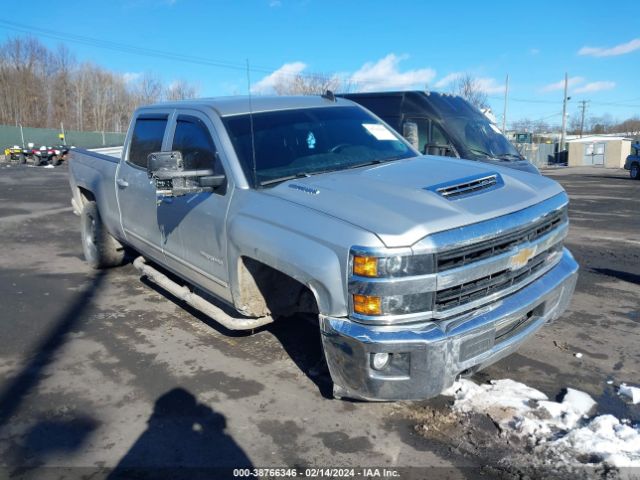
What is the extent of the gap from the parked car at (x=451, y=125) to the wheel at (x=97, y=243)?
14.4 feet

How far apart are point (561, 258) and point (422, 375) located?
176 centimetres

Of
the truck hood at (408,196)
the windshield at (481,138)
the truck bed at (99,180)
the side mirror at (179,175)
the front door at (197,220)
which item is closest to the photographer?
the truck hood at (408,196)

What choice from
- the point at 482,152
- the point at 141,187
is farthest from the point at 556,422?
the point at 482,152

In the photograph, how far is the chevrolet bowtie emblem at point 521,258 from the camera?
3.20m

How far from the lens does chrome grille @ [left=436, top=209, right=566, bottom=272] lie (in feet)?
9.45

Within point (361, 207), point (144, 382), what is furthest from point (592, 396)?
point (144, 382)

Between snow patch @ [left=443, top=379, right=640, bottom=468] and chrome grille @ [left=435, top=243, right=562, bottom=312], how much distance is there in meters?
0.76

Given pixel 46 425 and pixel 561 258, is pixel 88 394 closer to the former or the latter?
pixel 46 425

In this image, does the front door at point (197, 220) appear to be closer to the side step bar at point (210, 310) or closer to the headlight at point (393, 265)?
the side step bar at point (210, 310)

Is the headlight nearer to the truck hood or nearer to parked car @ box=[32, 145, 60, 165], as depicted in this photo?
the truck hood

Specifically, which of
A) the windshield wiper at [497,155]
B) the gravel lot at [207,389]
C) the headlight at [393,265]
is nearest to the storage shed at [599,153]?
the windshield wiper at [497,155]

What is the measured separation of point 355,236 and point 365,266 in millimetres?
169

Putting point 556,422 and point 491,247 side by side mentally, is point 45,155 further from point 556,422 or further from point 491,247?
point 556,422

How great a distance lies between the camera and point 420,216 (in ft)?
9.56
